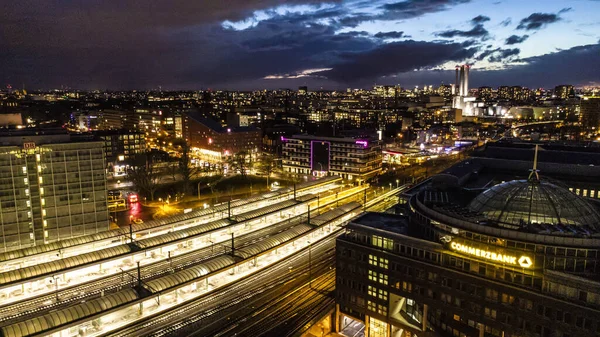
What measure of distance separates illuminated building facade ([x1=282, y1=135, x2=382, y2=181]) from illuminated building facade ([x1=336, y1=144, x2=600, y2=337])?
211 feet

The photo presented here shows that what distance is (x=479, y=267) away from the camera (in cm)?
3709

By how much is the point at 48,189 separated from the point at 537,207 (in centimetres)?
6614

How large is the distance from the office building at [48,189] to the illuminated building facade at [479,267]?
143 ft

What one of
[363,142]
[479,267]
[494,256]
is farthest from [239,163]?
[494,256]

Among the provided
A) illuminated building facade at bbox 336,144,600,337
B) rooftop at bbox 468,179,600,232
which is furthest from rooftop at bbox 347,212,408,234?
rooftop at bbox 468,179,600,232

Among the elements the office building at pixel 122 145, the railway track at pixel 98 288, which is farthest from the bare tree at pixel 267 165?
the railway track at pixel 98 288

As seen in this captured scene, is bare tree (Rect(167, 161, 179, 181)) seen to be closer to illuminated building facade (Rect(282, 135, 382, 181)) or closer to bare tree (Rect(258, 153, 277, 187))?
bare tree (Rect(258, 153, 277, 187))

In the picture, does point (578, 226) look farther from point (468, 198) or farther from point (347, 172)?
point (347, 172)

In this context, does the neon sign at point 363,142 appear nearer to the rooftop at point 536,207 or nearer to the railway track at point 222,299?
the railway track at point 222,299

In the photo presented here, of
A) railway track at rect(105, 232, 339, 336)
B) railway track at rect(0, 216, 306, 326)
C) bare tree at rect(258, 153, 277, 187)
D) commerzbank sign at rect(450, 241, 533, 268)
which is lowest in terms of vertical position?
railway track at rect(105, 232, 339, 336)

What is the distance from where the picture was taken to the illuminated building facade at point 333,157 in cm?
11425

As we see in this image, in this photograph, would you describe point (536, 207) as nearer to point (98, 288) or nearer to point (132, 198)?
point (98, 288)

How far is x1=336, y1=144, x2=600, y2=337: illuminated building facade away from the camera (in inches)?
→ 1339

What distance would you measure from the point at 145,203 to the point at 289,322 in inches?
2394
